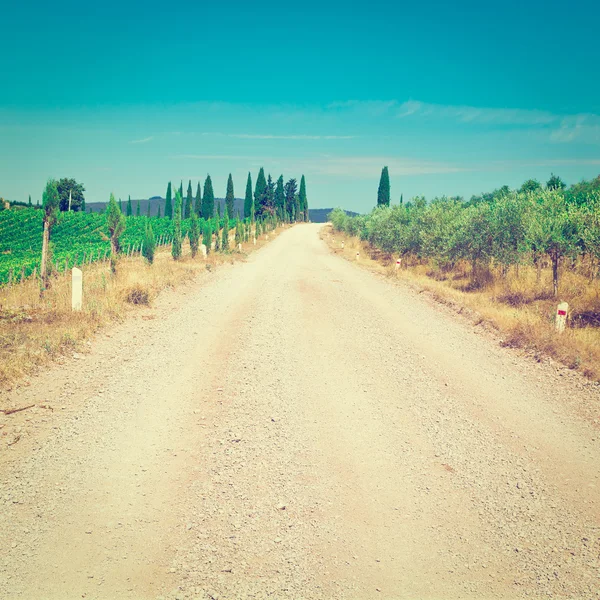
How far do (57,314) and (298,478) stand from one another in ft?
24.9

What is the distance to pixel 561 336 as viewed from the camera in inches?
375

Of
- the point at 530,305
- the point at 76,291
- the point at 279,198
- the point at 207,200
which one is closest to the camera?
the point at 76,291

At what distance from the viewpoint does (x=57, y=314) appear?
9586 mm

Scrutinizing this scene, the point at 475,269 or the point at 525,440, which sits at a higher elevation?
the point at 475,269

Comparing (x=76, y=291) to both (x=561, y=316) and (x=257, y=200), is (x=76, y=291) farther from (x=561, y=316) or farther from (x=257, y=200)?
(x=257, y=200)

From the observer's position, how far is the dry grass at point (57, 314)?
7.18 m

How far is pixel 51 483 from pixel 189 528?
1594 mm

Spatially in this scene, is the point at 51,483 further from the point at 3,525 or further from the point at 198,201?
the point at 198,201

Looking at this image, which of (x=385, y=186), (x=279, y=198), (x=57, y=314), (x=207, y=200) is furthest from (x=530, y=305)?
(x=279, y=198)

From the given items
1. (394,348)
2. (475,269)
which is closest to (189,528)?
(394,348)

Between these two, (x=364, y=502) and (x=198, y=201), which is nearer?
(x=364, y=502)

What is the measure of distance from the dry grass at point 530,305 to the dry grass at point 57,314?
9.45 m

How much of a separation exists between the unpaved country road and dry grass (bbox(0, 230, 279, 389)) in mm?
494

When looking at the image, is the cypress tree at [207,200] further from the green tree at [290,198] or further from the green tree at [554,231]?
the green tree at [554,231]
